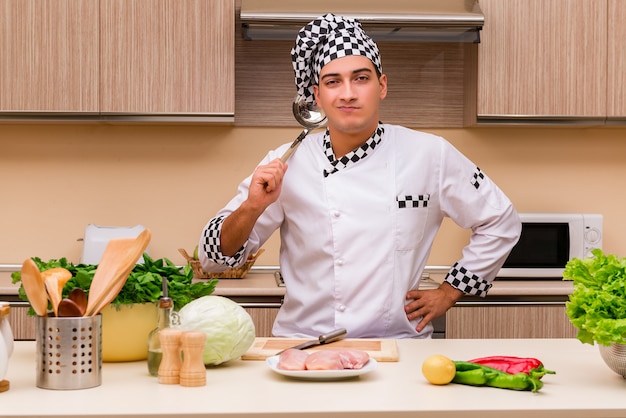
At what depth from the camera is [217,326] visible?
154cm

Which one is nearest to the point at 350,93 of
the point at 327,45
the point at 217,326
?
the point at 327,45

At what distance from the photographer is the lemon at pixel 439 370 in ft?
4.68

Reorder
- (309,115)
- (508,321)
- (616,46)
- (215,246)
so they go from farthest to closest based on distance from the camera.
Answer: (616,46)
(508,321)
(309,115)
(215,246)

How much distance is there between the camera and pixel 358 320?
83.8 inches

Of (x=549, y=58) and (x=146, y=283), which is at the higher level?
(x=549, y=58)

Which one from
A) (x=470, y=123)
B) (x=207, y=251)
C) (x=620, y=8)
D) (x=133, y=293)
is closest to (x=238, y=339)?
(x=133, y=293)

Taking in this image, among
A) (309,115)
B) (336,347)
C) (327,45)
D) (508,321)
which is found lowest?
(508,321)

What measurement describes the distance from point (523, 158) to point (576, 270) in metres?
2.14

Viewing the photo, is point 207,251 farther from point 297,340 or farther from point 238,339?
point 238,339

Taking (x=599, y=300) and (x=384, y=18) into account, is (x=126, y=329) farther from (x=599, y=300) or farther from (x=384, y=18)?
(x=384, y=18)

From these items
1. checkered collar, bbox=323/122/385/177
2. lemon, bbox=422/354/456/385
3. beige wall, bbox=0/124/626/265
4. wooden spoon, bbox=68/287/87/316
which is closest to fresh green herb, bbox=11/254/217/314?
wooden spoon, bbox=68/287/87/316

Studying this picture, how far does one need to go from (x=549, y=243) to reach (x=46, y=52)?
82.8 inches

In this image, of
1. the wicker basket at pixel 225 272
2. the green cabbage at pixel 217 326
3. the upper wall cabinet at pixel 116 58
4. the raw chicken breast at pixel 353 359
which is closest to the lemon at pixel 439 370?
the raw chicken breast at pixel 353 359

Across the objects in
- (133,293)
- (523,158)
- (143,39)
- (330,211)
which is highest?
(143,39)
